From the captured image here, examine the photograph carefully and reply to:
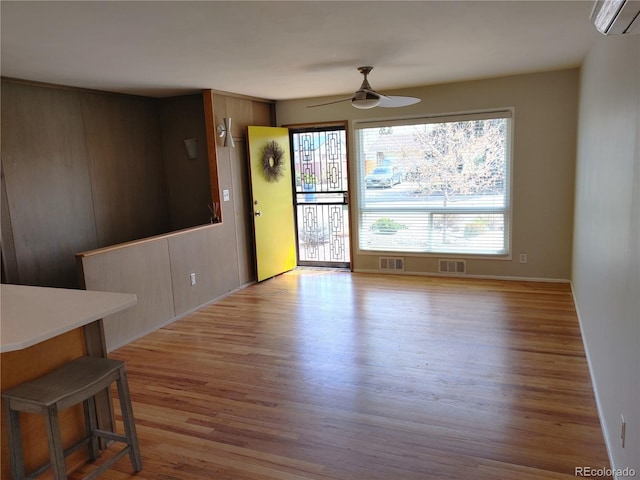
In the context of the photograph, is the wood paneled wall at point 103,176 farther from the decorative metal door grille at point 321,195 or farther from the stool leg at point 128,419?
the stool leg at point 128,419

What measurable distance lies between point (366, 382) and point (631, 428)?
5.36ft

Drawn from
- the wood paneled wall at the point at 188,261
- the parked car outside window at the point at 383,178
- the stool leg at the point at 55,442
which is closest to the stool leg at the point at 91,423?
the stool leg at the point at 55,442

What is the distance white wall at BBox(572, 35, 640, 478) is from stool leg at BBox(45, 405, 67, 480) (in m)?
2.22

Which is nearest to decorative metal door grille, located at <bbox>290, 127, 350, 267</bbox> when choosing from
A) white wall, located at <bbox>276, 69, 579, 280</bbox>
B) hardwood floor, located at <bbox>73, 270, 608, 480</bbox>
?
white wall, located at <bbox>276, 69, 579, 280</bbox>

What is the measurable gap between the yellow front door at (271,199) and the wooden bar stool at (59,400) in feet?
12.1

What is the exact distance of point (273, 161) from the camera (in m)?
6.04

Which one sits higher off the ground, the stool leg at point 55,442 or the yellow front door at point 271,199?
the yellow front door at point 271,199

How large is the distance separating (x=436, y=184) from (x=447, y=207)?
0.32 meters

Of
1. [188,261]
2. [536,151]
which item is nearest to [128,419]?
[188,261]

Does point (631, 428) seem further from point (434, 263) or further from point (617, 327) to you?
point (434, 263)

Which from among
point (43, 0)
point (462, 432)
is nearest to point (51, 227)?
point (43, 0)

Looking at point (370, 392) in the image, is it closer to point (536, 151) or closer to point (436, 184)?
point (436, 184)

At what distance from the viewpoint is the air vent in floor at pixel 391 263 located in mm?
6082

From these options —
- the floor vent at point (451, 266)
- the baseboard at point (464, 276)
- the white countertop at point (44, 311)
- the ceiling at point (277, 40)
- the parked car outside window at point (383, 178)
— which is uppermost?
the ceiling at point (277, 40)
